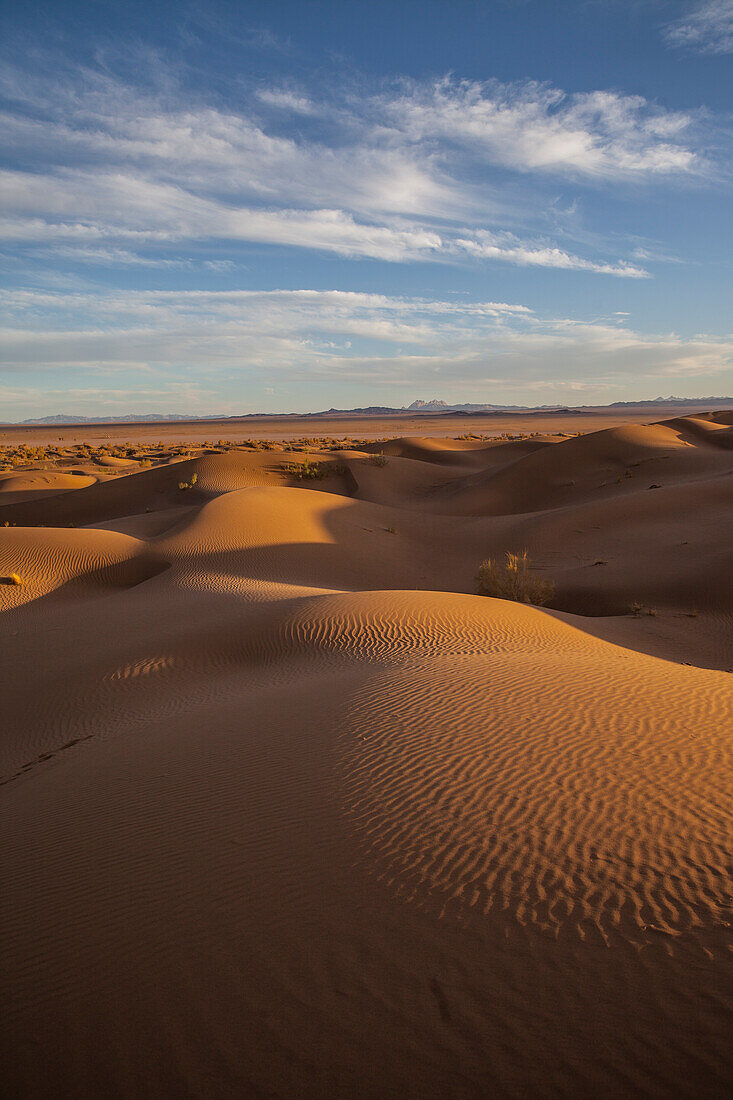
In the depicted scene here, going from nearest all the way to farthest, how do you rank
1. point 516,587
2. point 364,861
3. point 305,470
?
point 364,861
point 516,587
point 305,470

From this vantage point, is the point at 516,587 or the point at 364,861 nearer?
the point at 364,861

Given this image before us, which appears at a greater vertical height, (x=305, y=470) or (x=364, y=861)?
(x=305, y=470)

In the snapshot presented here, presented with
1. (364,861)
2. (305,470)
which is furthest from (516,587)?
(305,470)

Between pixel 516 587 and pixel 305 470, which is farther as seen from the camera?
pixel 305 470

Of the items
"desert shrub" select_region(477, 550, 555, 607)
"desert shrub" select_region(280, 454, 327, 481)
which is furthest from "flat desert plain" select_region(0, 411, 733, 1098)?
"desert shrub" select_region(280, 454, 327, 481)

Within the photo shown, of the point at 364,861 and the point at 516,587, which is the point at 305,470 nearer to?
the point at 516,587

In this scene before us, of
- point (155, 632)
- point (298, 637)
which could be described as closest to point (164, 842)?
point (298, 637)

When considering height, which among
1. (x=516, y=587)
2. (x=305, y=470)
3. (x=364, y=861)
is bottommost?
(x=516, y=587)

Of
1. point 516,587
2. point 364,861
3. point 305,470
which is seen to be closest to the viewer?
point 364,861

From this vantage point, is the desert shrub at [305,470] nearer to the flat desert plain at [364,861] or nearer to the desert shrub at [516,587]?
the desert shrub at [516,587]

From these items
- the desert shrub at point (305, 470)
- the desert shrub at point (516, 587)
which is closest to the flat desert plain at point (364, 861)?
the desert shrub at point (516, 587)

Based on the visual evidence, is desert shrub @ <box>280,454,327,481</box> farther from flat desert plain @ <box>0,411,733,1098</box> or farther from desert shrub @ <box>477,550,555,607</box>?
flat desert plain @ <box>0,411,733,1098</box>

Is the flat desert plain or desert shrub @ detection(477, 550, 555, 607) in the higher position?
the flat desert plain
